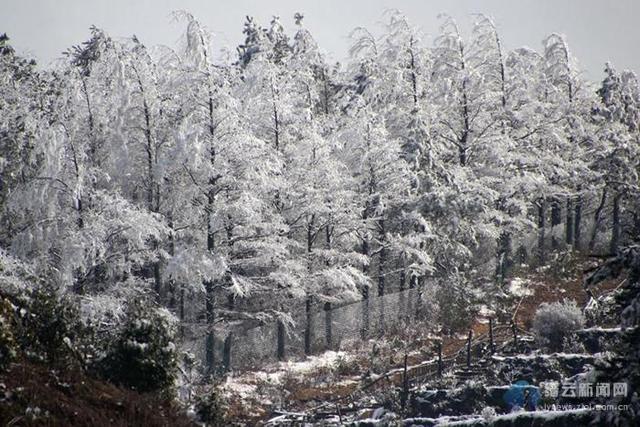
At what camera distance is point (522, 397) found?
58.7ft

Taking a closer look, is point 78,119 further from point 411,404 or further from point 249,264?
point 411,404

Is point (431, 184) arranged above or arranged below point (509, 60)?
below

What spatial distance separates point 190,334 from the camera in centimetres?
2625

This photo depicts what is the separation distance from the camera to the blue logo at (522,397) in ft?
57.5

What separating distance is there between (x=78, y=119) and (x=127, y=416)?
1355cm

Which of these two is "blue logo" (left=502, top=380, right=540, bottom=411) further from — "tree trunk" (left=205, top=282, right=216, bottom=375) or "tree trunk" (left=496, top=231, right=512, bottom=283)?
"tree trunk" (left=496, top=231, right=512, bottom=283)

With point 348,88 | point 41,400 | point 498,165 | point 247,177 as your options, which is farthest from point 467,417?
point 348,88

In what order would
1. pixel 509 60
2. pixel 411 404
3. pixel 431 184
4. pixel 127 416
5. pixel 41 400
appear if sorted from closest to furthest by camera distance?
pixel 41 400, pixel 127 416, pixel 411 404, pixel 431 184, pixel 509 60

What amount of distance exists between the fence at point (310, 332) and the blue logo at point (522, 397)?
34.9 ft

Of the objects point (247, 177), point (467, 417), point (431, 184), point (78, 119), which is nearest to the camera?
point (467, 417)

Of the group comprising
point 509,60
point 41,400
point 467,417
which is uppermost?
point 509,60

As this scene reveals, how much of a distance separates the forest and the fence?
11 cm

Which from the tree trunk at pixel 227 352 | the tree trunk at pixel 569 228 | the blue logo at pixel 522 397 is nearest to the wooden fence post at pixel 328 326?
the tree trunk at pixel 227 352

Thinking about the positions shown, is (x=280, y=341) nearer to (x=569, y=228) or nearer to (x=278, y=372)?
(x=278, y=372)
